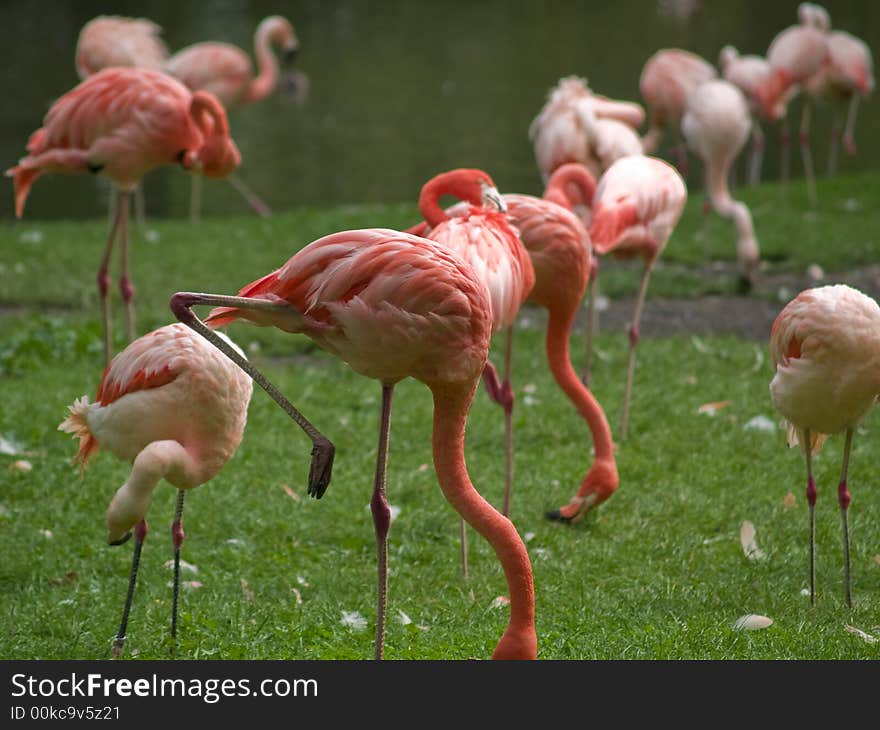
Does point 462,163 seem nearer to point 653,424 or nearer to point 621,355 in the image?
point 621,355

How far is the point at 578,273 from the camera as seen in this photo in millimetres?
5191

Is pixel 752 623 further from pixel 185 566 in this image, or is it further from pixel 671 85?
pixel 671 85

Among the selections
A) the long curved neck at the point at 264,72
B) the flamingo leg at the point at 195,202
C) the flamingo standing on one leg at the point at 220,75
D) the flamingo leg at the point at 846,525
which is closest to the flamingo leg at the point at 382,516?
the flamingo leg at the point at 846,525

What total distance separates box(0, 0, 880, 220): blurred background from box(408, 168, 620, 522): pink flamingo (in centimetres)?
757

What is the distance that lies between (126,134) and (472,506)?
376 cm

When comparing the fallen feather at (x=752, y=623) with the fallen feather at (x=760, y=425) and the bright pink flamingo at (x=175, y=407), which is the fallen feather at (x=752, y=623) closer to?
the bright pink flamingo at (x=175, y=407)

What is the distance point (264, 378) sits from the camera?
326 cm

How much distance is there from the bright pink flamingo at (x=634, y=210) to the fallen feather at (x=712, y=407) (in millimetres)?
438

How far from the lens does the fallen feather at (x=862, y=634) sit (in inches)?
153

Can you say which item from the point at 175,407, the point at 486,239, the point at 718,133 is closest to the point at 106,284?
the point at 486,239

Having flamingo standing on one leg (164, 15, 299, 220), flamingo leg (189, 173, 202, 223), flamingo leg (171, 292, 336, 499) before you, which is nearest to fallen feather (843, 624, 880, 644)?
flamingo leg (171, 292, 336, 499)

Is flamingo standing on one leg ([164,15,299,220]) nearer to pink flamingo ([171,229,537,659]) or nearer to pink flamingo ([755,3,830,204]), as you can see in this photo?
pink flamingo ([755,3,830,204])
